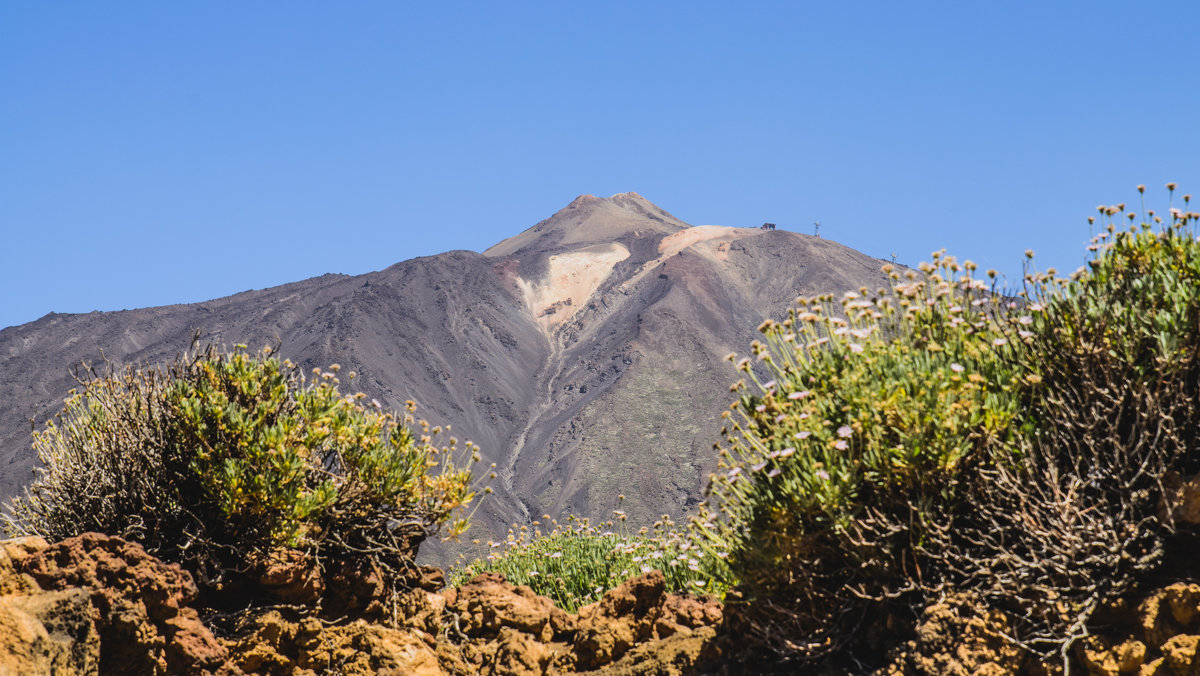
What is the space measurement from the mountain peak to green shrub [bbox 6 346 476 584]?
67400 millimetres

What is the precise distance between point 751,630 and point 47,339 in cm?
5841

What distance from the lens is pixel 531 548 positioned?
9.15 meters

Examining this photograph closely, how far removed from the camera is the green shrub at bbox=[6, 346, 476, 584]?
19.7 feet

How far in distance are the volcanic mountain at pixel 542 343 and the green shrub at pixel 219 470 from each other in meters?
32.3

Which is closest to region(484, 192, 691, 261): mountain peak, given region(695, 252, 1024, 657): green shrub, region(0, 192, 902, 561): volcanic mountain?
region(0, 192, 902, 561): volcanic mountain

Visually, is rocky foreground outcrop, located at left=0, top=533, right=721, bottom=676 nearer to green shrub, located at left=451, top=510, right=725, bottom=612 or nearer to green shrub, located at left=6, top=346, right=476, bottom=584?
green shrub, located at left=6, top=346, right=476, bottom=584

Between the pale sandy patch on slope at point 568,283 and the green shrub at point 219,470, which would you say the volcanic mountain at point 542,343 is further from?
the green shrub at point 219,470

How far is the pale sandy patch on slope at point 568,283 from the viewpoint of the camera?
64.7 m

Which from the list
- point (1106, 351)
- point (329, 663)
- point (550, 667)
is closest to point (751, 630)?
point (550, 667)

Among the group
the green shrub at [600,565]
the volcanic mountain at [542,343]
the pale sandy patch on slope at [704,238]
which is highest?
the pale sandy patch on slope at [704,238]

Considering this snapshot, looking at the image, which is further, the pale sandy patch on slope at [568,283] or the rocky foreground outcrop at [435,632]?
the pale sandy patch on slope at [568,283]

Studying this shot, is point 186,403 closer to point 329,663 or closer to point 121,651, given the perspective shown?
point 121,651

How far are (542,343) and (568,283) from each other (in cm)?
741

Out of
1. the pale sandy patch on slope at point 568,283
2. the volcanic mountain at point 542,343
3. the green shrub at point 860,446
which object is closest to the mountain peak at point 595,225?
the pale sandy patch on slope at point 568,283
